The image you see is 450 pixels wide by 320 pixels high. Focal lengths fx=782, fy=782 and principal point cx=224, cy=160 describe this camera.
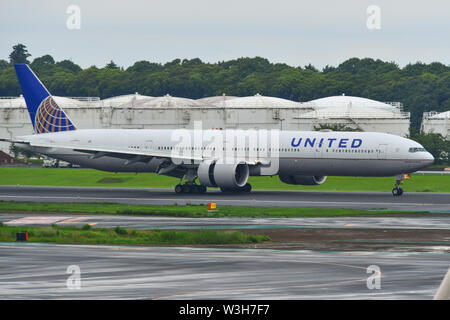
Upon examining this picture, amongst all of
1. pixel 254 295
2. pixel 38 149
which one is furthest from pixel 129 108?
pixel 254 295

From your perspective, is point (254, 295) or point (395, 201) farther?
point (395, 201)

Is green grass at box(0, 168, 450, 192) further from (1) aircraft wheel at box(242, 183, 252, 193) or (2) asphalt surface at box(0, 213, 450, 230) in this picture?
(2) asphalt surface at box(0, 213, 450, 230)

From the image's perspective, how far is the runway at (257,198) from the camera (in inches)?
2031

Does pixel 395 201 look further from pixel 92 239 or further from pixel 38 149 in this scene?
pixel 38 149

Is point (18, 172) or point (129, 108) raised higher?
point (129, 108)

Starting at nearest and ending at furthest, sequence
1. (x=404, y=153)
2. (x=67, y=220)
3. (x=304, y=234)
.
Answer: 1. (x=304, y=234)
2. (x=67, y=220)
3. (x=404, y=153)

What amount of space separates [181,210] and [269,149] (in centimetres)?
1478

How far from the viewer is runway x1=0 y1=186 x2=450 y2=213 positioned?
5159 centimetres

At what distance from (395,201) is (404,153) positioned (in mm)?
5013

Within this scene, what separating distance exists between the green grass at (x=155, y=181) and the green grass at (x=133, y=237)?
33.6 meters

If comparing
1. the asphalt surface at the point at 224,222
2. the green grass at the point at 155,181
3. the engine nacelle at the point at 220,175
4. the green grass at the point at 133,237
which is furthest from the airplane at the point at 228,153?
the green grass at the point at 133,237

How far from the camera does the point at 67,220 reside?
139ft

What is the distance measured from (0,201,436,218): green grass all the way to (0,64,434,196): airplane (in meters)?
10.0

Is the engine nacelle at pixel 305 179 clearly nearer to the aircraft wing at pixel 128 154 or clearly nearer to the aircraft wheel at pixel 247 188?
the aircraft wheel at pixel 247 188
